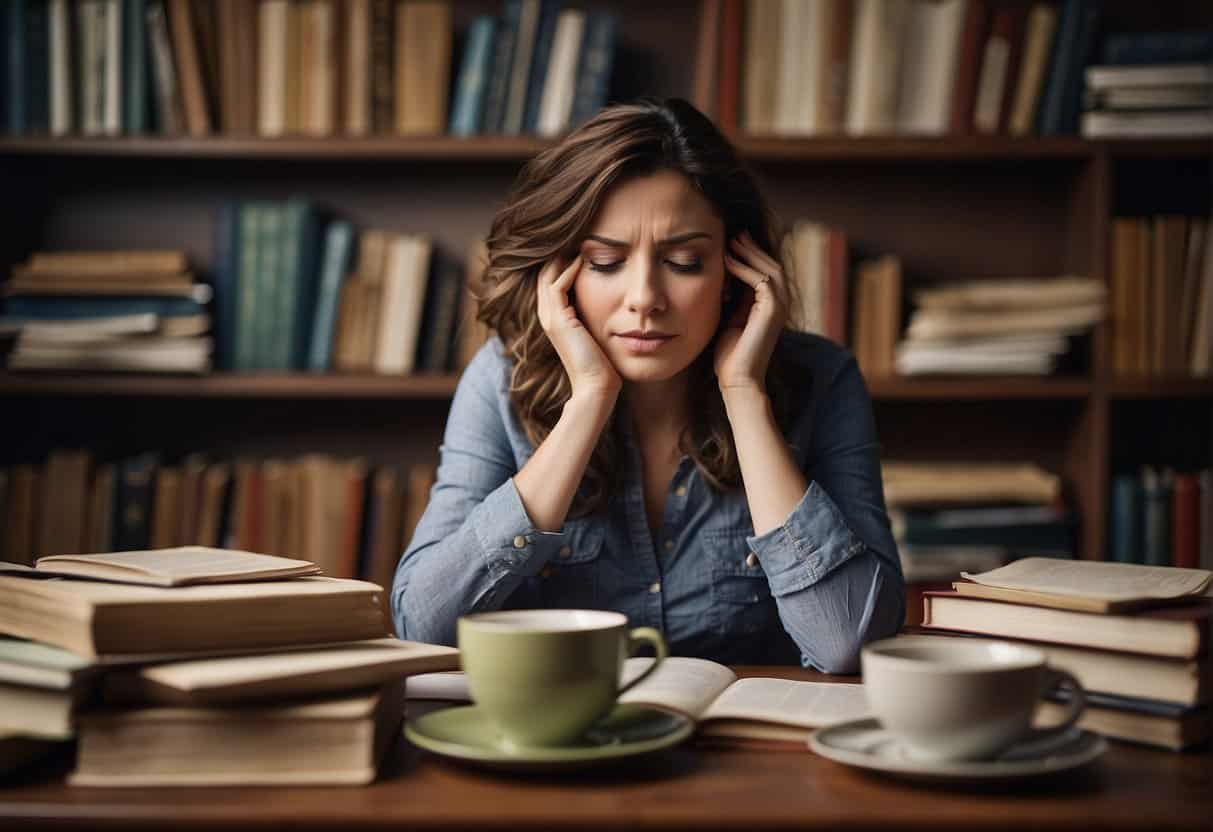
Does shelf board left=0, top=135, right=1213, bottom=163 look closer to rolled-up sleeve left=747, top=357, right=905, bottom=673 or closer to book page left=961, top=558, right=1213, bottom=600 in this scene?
rolled-up sleeve left=747, top=357, right=905, bottom=673

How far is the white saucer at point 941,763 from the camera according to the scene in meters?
0.74

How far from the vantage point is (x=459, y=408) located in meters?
1.59

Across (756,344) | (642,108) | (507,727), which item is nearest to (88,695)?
(507,727)

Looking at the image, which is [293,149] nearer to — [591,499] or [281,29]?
[281,29]

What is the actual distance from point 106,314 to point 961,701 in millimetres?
2155

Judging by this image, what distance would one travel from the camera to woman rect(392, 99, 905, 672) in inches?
53.0

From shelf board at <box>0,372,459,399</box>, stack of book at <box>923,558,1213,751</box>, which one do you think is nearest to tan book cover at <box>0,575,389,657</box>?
stack of book at <box>923,558,1213,751</box>

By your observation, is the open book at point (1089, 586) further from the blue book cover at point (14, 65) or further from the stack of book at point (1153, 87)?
the blue book cover at point (14, 65)

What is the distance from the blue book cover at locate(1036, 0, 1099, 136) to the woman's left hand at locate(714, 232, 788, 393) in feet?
3.71

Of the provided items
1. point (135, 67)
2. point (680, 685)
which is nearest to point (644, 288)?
point (680, 685)

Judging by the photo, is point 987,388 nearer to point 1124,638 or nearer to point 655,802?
point 1124,638

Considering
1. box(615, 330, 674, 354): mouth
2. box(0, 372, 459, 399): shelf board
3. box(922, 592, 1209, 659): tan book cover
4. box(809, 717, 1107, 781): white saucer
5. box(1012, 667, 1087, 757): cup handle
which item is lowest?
box(809, 717, 1107, 781): white saucer

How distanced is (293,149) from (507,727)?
6.34 ft

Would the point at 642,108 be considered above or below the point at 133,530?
above
